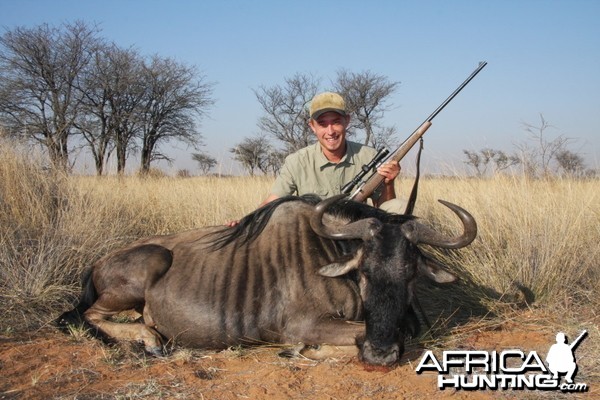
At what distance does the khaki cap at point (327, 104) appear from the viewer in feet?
14.8

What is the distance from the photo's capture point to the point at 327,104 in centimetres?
455

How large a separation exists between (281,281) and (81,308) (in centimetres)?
151

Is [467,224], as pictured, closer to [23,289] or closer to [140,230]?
[23,289]

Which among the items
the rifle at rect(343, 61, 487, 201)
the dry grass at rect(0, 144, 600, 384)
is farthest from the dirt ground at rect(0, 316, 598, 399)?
the rifle at rect(343, 61, 487, 201)

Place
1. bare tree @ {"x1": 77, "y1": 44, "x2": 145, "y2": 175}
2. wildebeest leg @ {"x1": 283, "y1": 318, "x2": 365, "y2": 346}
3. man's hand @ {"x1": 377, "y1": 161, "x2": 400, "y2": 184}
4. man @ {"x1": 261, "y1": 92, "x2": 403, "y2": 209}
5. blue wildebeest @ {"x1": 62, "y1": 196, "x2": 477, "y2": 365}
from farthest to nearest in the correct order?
bare tree @ {"x1": 77, "y1": 44, "x2": 145, "y2": 175} < man @ {"x1": 261, "y1": 92, "x2": 403, "y2": 209} < man's hand @ {"x1": 377, "y1": 161, "x2": 400, "y2": 184} < wildebeest leg @ {"x1": 283, "y1": 318, "x2": 365, "y2": 346} < blue wildebeest @ {"x1": 62, "y1": 196, "x2": 477, "y2": 365}

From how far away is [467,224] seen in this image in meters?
3.00

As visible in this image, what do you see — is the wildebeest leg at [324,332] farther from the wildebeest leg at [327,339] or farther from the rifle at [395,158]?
the rifle at [395,158]

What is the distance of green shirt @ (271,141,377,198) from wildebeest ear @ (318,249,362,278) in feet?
6.12

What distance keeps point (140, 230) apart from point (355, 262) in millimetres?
3913

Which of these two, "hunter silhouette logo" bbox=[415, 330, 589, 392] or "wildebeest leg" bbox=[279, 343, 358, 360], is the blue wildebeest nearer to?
"wildebeest leg" bbox=[279, 343, 358, 360]

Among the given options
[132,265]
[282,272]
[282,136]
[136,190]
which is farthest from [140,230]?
[282,136]

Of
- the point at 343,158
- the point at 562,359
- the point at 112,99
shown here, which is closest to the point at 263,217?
the point at 343,158

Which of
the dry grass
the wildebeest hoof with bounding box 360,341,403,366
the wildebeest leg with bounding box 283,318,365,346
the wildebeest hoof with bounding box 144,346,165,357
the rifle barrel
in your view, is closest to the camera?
the wildebeest hoof with bounding box 360,341,403,366

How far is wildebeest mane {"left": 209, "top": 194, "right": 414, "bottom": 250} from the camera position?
3.52 m
